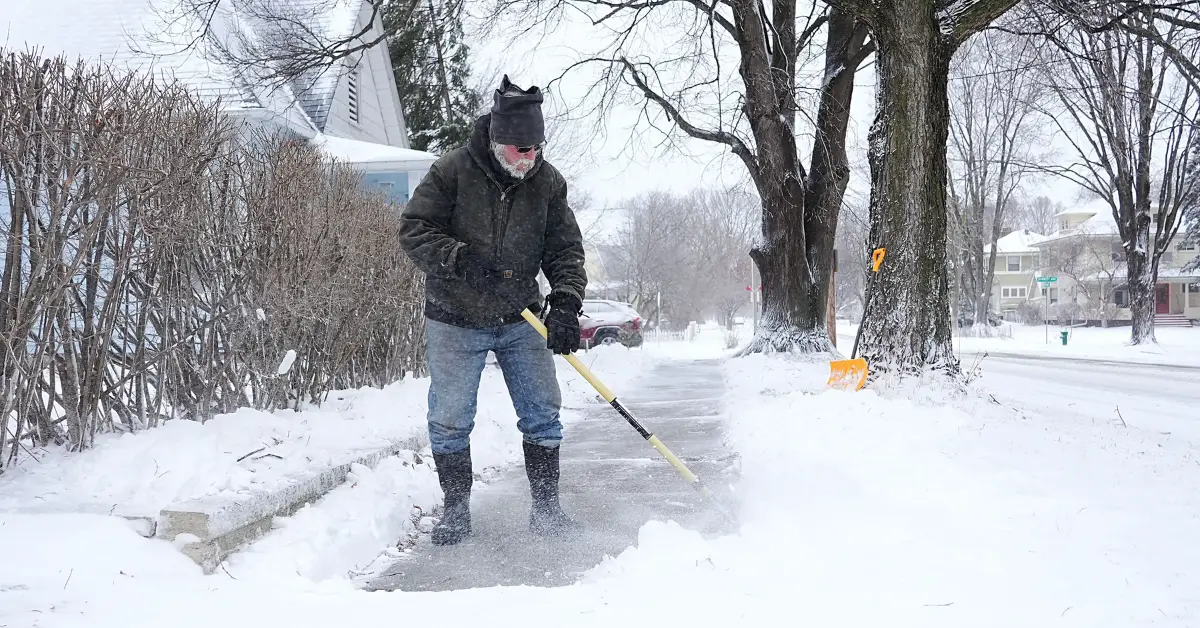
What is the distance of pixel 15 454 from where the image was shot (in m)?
3.78

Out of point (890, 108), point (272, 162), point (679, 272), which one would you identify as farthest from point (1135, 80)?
point (679, 272)

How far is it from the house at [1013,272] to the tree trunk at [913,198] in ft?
243

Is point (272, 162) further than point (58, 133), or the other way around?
point (272, 162)

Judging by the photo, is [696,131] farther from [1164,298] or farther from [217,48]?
[1164,298]

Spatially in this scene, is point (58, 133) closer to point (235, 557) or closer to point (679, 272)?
point (235, 557)

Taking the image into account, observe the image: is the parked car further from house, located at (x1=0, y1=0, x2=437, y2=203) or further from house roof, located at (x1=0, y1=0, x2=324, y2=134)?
house roof, located at (x1=0, y1=0, x2=324, y2=134)

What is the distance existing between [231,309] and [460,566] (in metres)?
2.52

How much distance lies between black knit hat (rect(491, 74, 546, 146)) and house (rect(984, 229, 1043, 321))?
78727mm

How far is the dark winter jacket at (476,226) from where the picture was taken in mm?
3707

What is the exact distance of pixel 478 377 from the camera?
3902 millimetres

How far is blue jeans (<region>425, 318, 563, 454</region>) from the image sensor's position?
3.80 m

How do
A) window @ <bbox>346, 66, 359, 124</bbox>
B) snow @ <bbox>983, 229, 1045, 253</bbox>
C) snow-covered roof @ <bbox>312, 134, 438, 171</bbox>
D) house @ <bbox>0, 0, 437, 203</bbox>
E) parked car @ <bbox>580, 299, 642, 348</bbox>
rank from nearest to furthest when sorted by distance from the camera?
1. house @ <bbox>0, 0, 437, 203</bbox>
2. snow-covered roof @ <bbox>312, 134, 438, 171</bbox>
3. window @ <bbox>346, 66, 359, 124</bbox>
4. parked car @ <bbox>580, 299, 642, 348</bbox>
5. snow @ <bbox>983, 229, 1045, 253</bbox>

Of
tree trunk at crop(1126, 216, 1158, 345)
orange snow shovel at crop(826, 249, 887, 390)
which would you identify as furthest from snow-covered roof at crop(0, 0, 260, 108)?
tree trunk at crop(1126, 216, 1158, 345)

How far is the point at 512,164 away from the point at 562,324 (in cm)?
72
